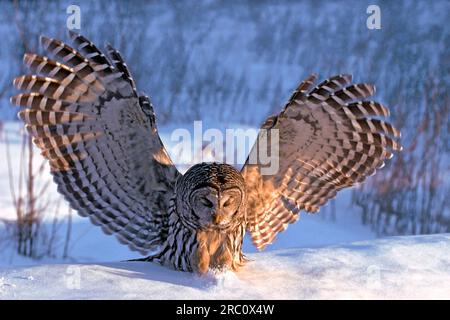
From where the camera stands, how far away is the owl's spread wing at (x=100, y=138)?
3768mm

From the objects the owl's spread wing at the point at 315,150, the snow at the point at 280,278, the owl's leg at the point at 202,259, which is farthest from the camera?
the owl's spread wing at the point at 315,150

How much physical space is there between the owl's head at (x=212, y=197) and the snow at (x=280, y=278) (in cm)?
24

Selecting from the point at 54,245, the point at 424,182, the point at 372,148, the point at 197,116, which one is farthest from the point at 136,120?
the point at 197,116

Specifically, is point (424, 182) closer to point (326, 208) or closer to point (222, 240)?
point (326, 208)

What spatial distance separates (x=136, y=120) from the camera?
12.5 ft

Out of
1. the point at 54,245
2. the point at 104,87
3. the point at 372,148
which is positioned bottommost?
the point at 54,245

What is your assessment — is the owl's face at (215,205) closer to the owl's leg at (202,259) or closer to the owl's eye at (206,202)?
the owl's eye at (206,202)

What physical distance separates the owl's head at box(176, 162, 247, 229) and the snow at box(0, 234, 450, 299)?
24 cm

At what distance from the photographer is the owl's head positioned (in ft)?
11.5

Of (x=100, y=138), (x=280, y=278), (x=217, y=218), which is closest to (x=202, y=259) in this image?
(x=217, y=218)

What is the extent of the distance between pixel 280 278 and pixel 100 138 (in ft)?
3.78

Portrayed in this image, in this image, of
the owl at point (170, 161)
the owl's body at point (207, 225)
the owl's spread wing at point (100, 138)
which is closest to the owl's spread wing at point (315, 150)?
the owl at point (170, 161)
